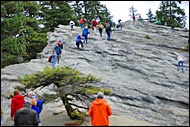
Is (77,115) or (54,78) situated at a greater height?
(54,78)

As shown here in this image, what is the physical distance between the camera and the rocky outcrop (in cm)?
1722

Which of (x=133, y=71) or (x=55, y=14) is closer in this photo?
(x=133, y=71)

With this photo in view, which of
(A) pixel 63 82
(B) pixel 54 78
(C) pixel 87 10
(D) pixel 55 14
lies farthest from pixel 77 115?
(C) pixel 87 10

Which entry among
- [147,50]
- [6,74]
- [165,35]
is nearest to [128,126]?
[6,74]

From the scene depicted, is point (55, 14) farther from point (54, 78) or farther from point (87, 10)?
point (54, 78)

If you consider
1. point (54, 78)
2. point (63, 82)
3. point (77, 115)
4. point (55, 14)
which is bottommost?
point (77, 115)

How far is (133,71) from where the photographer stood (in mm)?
22922

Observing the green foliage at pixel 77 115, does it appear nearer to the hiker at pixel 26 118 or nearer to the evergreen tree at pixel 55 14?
the hiker at pixel 26 118

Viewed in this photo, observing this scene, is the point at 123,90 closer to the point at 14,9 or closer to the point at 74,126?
the point at 74,126

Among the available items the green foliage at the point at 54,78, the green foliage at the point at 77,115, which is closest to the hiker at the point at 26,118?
the green foliage at the point at 54,78

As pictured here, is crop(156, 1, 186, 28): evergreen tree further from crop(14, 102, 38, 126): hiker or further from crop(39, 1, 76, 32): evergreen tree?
crop(14, 102, 38, 126): hiker

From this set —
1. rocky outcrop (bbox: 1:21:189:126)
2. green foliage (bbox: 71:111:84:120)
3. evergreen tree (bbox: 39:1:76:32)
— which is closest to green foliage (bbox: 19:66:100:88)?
green foliage (bbox: 71:111:84:120)

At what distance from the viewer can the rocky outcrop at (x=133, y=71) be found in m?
17.2

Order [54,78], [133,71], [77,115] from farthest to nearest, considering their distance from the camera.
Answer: [133,71] → [77,115] → [54,78]
